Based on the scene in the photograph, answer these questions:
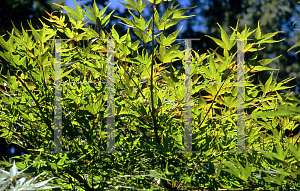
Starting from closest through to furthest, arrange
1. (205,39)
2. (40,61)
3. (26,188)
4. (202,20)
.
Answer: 1. (26,188)
2. (40,61)
3. (205,39)
4. (202,20)

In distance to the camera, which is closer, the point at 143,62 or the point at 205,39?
the point at 143,62

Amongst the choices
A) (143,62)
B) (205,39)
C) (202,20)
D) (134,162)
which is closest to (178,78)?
(143,62)

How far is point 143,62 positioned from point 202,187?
8.7 inches

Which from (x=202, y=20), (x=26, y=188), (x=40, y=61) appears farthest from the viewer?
(x=202, y=20)

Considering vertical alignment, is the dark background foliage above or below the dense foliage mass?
above

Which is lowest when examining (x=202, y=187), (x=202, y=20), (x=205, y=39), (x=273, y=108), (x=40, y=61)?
(x=202, y=187)

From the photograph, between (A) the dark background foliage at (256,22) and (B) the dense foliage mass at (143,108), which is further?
(A) the dark background foliage at (256,22)

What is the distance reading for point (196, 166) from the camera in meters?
0.37

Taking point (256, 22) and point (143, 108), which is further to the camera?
point (256, 22)

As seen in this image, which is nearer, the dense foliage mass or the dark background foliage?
the dense foliage mass

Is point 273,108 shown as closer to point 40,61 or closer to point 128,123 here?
point 128,123

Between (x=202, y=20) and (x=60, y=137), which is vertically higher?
(x=202, y=20)

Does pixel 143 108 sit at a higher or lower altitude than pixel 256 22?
lower

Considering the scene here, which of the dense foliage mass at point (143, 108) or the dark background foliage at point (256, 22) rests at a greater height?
the dark background foliage at point (256, 22)
